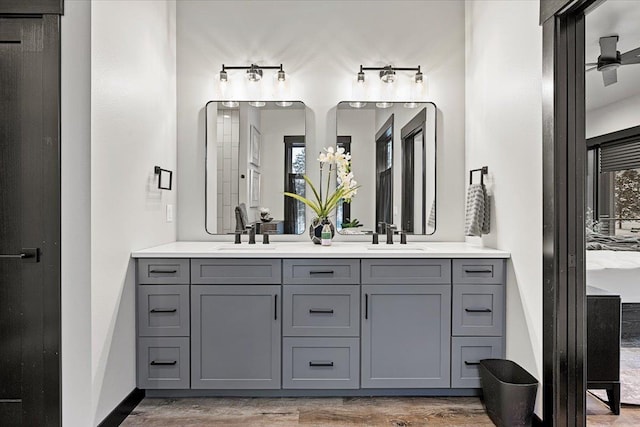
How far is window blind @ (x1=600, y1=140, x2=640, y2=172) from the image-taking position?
1739 mm

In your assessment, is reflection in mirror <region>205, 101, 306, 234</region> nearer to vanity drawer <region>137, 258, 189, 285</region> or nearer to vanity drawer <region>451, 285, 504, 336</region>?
vanity drawer <region>137, 258, 189, 285</region>

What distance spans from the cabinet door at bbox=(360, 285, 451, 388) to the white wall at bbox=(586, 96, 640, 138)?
3.54 feet

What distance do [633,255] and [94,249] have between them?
7.65ft

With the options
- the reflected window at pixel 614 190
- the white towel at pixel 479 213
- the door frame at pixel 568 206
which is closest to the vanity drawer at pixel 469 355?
the door frame at pixel 568 206

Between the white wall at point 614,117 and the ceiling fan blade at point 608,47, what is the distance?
214mm

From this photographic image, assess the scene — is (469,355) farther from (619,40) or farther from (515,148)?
(619,40)

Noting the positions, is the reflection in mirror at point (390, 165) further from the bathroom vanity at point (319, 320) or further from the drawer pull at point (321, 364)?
the drawer pull at point (321, 364)

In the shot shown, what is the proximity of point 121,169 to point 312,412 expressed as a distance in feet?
5.41

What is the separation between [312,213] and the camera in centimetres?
323

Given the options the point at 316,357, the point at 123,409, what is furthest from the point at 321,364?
the point at 123,409

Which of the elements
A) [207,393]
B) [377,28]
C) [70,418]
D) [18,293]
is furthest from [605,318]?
[18,293]

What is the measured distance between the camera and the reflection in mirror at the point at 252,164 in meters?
3.19

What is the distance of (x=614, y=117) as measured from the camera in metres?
1.86

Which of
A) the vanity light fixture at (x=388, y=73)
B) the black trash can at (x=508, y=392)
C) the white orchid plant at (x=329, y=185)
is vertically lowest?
the black trash can at (x=508, y=392)
